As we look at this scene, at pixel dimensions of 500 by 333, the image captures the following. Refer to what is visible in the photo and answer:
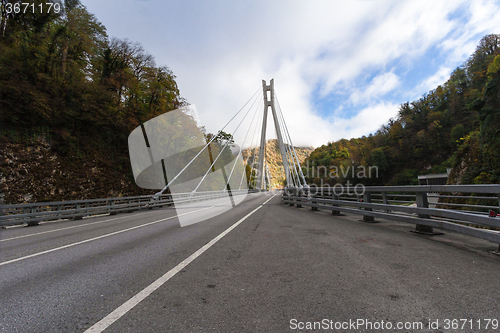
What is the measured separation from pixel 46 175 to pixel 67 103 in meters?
6.85

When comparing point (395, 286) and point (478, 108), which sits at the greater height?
point (478, 108)

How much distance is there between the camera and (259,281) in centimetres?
293

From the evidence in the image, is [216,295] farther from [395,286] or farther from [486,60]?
[486,60]

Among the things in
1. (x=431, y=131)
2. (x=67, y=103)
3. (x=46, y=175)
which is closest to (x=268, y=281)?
(x=46, y=175)

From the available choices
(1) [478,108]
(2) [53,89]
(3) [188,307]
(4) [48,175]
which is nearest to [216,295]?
(3) [188,307]

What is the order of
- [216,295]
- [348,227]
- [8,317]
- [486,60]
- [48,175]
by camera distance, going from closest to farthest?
[8,317], [216,295], [348,227], [48,175], [486,60]

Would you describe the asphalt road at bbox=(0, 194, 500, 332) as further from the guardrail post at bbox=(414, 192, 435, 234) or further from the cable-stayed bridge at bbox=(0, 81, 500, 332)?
the guardrail post at bbox=(414, 192, 435, 234)

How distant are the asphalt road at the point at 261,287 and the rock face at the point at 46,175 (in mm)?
15395

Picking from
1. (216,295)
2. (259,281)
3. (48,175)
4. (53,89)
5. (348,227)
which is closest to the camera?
(216,295)

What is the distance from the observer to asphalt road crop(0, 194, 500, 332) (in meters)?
2.07

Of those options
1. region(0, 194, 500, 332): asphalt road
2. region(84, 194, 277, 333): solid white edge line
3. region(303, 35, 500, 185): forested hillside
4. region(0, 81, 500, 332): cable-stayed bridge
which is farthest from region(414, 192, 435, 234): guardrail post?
region(303, 35, 500, 185): forested hillside

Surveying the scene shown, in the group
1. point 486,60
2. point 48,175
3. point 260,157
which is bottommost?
point 48,175

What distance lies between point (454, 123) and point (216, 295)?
7472cm

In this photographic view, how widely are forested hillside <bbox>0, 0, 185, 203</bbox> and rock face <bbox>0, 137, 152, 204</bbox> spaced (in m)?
0.06
